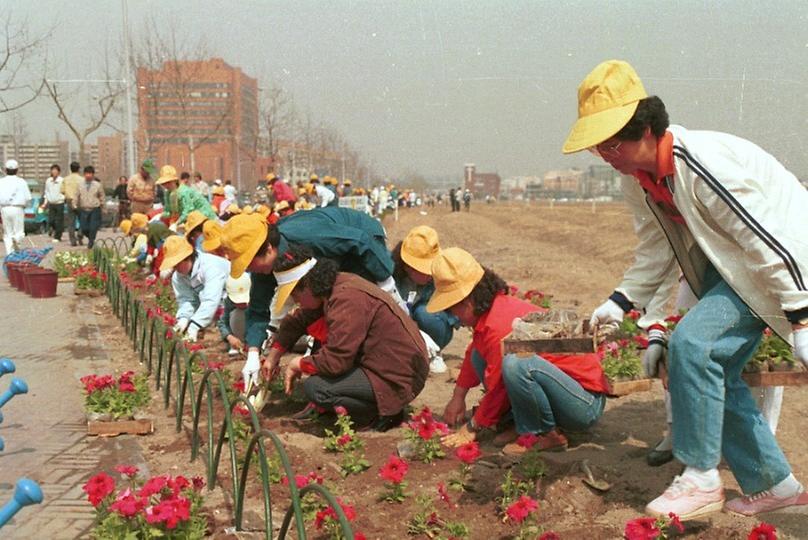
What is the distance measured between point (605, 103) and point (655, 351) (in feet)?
3.57

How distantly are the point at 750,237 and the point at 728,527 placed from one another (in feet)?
3.78

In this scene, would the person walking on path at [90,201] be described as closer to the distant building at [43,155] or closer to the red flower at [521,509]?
the red flower at [521,509]

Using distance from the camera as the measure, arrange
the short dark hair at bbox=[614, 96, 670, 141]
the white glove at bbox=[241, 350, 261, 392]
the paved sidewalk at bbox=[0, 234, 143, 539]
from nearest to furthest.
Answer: the short dark hair at bbox=[614, 96, 670, 141]
the paved sidewalk at bbox=[0, 234, 143, 539]
the white glove at bbox=[241, 350, 261, 392]

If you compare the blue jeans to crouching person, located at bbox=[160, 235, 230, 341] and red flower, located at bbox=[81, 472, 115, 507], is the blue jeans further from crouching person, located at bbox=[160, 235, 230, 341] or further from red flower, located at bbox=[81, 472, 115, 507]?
crouching person, located at bbox=[160, 235, 230, 341]

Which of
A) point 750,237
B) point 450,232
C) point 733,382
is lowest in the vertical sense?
point 450,232

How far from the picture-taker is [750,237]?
2904mm

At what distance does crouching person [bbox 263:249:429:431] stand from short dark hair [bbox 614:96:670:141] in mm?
1981

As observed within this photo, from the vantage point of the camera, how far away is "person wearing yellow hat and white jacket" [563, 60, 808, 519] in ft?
9.53

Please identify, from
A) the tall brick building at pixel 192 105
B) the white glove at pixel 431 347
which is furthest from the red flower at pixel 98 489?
the tall brick building at pixel 192 105

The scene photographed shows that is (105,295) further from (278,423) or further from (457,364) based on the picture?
(278,423)

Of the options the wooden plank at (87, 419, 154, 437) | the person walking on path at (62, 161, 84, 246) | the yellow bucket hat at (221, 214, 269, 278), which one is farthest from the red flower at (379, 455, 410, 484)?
the person walking on path at (62, 161, 84, 246)

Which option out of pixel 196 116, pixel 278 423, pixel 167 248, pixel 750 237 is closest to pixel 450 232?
pixel 196 116

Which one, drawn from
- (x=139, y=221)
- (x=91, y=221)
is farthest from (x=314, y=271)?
(x=91, y=221)

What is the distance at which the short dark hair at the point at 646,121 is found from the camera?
303 centimetres
